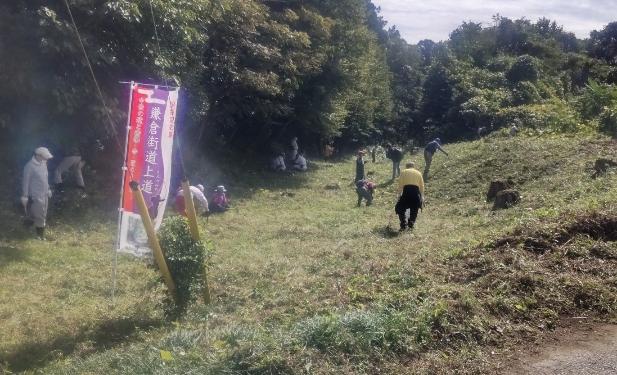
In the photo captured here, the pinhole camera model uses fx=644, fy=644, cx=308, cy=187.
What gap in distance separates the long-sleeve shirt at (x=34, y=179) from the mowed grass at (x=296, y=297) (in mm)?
950

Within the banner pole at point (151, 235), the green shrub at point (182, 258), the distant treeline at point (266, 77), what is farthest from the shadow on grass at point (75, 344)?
the distant treeline at point (266, 77)

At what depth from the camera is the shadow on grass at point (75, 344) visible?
23.1 ft

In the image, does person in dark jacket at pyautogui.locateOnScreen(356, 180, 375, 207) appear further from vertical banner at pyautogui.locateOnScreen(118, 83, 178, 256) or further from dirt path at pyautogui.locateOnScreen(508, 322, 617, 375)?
dirt path at pyautogui.locateOnScreen(508, 322, 617, 375)

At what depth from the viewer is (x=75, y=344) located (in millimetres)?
7445

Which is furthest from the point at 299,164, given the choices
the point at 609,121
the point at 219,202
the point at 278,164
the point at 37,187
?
the point at 37,187

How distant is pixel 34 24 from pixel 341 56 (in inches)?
700

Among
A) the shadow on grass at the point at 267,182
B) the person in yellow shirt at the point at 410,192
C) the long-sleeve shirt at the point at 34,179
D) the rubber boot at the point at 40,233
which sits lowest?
the rubber boot at the point at 40,233

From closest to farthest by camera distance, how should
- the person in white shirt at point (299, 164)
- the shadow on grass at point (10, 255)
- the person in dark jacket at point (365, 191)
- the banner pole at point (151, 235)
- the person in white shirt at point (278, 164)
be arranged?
the banner pole at point (151, 235) < the shadow on grass at point (10, 255) < the person in dark jacket at point (365, 191) < the person in white shirt at point (278, 164) < the person in white shirt at point (299, 164)

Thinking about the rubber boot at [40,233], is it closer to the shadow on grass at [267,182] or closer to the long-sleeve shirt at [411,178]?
the long-sleeve shirt at [411,178]

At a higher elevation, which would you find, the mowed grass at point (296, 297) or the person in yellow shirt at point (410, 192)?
the person in yellow shirt at point (410, 192)

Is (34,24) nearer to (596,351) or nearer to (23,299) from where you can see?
(23,299)

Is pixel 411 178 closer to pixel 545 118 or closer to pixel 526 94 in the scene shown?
pixel 545 118

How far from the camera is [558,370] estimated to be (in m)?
5.13

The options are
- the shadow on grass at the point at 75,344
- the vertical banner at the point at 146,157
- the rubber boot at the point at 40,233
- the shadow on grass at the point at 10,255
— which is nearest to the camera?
the shadow on grass at the point at 75,344
